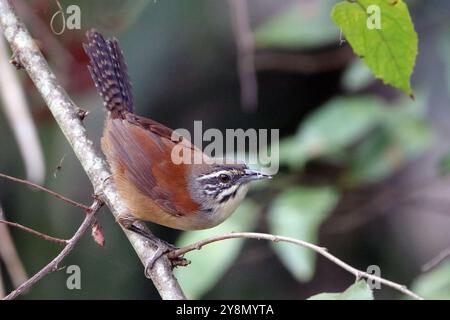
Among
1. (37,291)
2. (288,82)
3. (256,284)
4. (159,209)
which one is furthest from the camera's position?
(288,82)

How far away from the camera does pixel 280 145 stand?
4.45 metres

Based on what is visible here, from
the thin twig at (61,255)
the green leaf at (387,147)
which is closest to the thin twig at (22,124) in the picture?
the thin twig at (61,255)

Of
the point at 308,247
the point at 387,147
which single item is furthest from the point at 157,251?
the point at 387,147

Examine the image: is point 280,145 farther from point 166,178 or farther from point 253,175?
point 166,178

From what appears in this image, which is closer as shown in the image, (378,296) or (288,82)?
(378,296)

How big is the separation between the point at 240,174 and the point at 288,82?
3069mm

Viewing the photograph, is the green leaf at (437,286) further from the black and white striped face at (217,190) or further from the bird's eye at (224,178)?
the bird's eye at (224,178)

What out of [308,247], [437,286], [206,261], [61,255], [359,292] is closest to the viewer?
[359,292]

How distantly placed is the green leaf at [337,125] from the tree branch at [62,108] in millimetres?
1473

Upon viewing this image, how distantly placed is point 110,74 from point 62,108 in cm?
90

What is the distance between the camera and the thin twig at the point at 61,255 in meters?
2.39

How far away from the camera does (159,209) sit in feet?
11.1

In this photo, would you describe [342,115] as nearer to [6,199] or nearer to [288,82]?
[288,82]

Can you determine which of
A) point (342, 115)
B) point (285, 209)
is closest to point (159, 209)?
point (285, 209)
